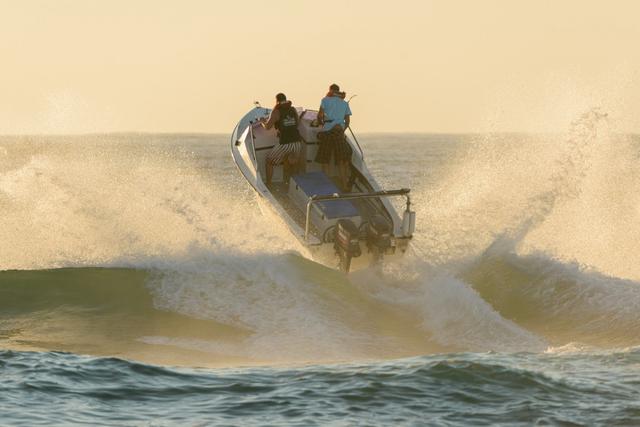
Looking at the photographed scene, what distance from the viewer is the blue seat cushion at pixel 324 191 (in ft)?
53.1

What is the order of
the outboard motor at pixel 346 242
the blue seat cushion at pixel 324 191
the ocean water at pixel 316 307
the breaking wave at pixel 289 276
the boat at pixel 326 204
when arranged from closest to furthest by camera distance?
1. the ocean water at pixel 316 307
2. the breaking wave at pixel 289 276
3. the outboard motor at pixel 346 242
4. the boat at pixel 326 204
5. the blue seat cushion at pixel 324 191

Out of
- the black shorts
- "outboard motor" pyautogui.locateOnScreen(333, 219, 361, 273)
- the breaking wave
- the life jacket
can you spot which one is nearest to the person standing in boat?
the black shorts

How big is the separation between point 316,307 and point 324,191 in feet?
7.76

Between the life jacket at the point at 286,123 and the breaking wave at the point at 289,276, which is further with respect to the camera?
the life jacket at the point at 286,123

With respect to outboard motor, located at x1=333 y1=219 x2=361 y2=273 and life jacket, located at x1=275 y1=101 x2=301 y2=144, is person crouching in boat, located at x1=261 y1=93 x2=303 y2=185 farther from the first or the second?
outboard motor, located at x1=333 y1=219 x2=361 y2=273

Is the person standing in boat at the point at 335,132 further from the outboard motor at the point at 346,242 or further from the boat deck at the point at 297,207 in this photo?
the outboard motor at the point at 346,242

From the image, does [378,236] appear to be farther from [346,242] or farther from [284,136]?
[284,136]

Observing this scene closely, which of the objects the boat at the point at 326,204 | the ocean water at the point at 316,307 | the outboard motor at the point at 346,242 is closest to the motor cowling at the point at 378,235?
the boat at the point at 326,204

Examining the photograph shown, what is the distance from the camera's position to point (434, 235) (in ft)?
62.1

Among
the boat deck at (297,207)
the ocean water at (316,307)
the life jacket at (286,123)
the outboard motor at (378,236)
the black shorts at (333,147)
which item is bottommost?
the ocean water at (316,307)

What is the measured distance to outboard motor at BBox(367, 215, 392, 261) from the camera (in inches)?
627

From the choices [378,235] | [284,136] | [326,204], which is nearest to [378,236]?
[378,235]

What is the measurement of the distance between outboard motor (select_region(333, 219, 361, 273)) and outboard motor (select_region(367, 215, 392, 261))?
0.32 metres

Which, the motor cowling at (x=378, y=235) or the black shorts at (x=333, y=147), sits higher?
the black shorts at (x=333, y=147)
